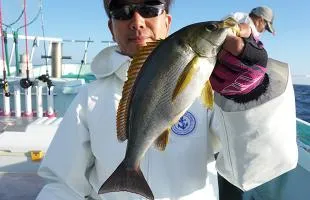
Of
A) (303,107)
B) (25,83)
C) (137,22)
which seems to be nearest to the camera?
(137,22)

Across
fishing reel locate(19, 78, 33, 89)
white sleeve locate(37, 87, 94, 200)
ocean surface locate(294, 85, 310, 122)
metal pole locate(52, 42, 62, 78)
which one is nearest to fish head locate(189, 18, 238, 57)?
white sleeve locate(37, 87, 94, 200)

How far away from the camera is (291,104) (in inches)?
62.6

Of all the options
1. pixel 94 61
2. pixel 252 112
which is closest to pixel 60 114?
pixel 94 61

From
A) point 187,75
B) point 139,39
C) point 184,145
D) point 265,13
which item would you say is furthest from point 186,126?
point 265,13

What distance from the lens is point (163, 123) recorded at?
1349 millimetres

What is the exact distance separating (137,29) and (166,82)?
649 millimetres

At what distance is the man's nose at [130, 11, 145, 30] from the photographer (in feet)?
6.08

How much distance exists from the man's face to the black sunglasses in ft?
0.04

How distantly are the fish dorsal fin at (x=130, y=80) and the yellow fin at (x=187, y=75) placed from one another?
0.17m

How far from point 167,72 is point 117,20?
74cm

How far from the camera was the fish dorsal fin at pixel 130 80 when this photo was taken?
137 cm

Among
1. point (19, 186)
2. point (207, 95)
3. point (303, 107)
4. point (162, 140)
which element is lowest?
point (303, 107)

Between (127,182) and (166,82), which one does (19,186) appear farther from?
(166,82)

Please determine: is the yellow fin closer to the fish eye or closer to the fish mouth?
the fish eye
